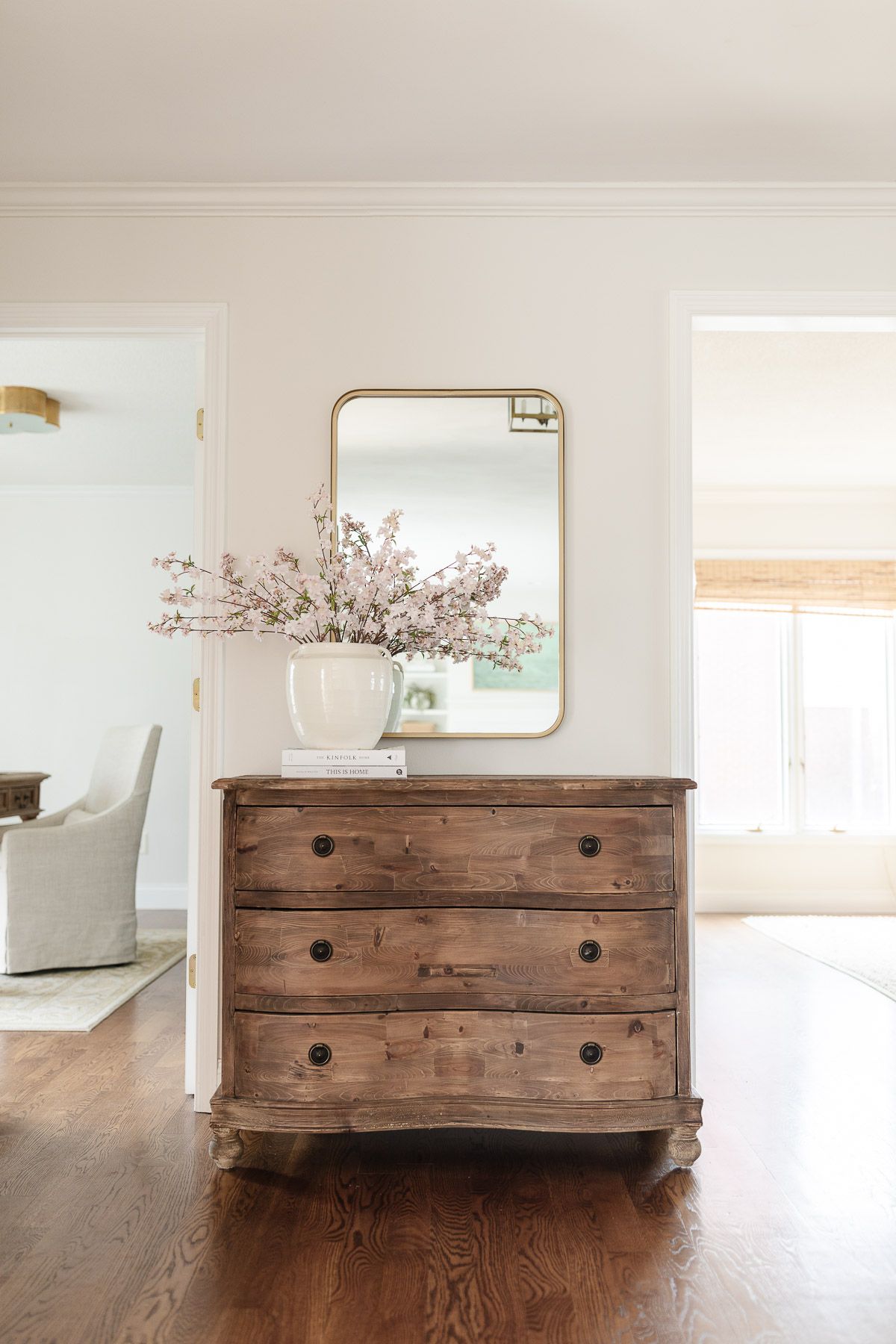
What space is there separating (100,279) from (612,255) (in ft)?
4.77

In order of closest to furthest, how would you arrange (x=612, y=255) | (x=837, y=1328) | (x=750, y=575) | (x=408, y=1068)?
(x=837, y=1328), (x=408, y=1068), (x=612, y=255), (x=750, y=575)

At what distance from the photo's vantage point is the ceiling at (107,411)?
417cm

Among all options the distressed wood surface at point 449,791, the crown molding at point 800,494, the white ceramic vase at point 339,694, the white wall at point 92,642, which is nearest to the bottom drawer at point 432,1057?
the distressed wood surface at point 449,791

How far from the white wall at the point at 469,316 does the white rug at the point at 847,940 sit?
2.60m

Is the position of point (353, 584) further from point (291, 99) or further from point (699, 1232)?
point (699, 1232)

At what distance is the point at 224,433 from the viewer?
9.61ft

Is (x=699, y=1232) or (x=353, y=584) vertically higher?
(x=353, y=584)

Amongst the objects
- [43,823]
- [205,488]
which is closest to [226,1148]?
[205,488]

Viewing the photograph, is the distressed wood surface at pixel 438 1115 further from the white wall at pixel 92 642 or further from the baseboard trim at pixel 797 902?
the baseboard trim at pixel 797 902

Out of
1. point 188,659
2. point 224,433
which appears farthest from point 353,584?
point 188,659

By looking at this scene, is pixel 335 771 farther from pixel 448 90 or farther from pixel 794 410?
pixel 794 410

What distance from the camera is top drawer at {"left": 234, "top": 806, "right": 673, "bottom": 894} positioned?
238 cm

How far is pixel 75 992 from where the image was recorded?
4.19m

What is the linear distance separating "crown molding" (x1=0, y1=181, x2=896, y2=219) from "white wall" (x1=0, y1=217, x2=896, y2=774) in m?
0.03
